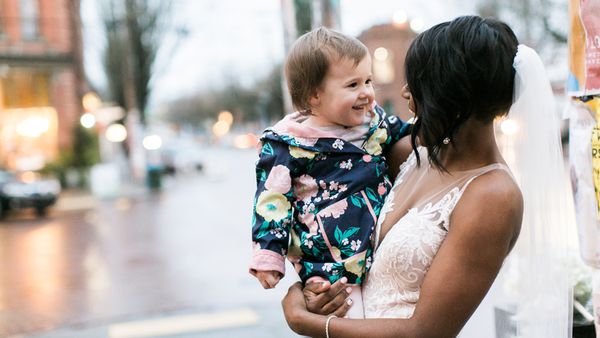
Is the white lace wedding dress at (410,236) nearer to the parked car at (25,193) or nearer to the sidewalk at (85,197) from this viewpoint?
the parked car at (25,193)

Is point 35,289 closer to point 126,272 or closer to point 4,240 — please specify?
point 126,272

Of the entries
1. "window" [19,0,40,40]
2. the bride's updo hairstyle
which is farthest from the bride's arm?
"window" [19,0,40,40]

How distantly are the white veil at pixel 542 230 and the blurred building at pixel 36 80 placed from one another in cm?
2780

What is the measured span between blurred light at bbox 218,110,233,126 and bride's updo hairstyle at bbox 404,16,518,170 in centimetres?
9785

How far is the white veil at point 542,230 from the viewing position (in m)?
1.90

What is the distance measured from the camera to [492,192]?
1.73m

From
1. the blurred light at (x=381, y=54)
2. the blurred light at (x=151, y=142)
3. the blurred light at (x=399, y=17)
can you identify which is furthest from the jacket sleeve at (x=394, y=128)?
the blurred light at (x=381, y=54)

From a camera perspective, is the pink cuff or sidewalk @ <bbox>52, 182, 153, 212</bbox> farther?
sidewalk @ <bbox>52, 182, 153, 212</bbox>

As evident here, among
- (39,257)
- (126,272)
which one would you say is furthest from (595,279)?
(39,257)

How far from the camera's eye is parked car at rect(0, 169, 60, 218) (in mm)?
18891

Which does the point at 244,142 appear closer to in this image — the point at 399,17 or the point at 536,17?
the point at 536,17

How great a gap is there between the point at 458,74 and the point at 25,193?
767 inches

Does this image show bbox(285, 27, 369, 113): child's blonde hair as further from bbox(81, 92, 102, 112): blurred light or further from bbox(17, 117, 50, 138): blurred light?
bbox(81, 92, 102, 112): blurred light

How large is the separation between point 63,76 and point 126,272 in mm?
21922
